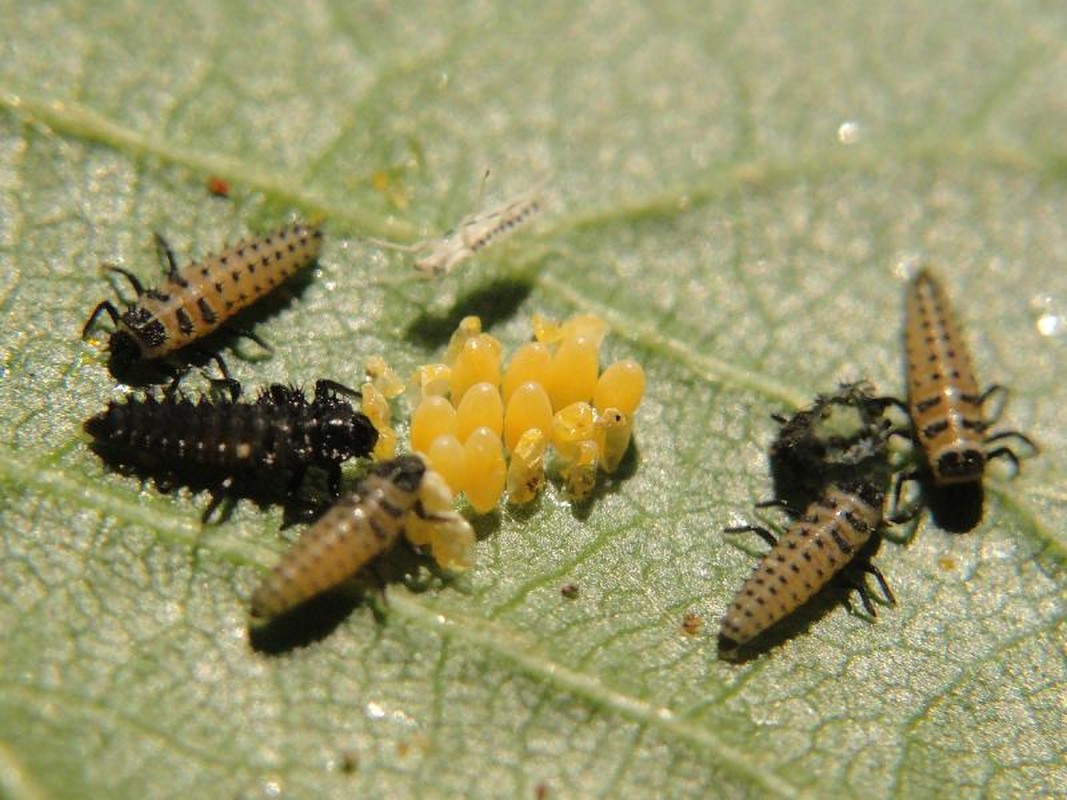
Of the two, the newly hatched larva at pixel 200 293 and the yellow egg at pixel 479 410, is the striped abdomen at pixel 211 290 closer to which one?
the newly hatched larva at pixel 200 293

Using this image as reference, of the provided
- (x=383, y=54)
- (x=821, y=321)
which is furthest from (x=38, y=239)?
(x=821, y=321)

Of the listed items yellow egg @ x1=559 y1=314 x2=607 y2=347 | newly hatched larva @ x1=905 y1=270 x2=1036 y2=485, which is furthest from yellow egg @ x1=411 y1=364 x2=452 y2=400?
newly hatched larva @ x1=905 y1=270 x2=1036 y2=485

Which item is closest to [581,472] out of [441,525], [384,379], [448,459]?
[448,459]

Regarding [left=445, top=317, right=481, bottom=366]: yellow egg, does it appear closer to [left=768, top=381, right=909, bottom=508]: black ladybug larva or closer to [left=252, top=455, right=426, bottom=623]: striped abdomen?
[left=252, top=455, right=426, bottom=623]: striped abdomen

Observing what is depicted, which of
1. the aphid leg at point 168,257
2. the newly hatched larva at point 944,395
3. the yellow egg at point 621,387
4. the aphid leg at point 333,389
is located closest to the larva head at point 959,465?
the newly hatched larva at point 944,395

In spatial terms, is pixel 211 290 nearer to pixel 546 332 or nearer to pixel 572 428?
pixel 546 332

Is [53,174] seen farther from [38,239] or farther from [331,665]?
[331,665]

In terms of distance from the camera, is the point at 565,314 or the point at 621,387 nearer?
the point at 621,387
